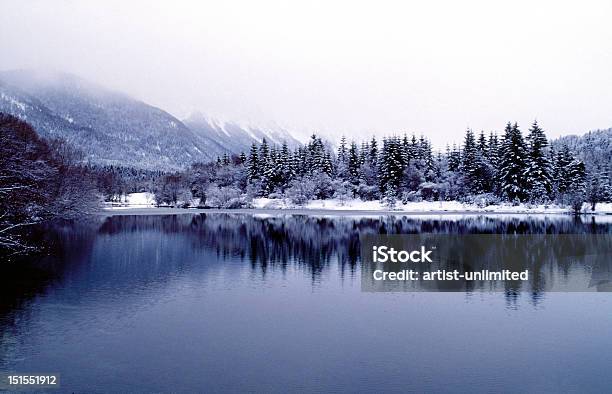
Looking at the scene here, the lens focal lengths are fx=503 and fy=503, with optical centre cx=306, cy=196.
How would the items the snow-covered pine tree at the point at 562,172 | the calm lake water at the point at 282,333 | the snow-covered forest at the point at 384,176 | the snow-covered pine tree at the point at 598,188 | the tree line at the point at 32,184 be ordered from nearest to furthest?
1. the calm lake water at the point at 282,333
2. the tree line at the point at 32,184
3. the snow-covered forest at the point at 384,176
4. the snow-covered pine tree at the point at 598,188
5. the snow-covered pine tree at the point at 562,172

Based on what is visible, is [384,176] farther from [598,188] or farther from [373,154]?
[598,188]

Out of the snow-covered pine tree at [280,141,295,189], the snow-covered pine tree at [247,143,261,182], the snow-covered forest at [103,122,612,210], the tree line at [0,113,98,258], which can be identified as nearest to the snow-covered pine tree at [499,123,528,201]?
the snow-covered forest at [103,122,612,210]

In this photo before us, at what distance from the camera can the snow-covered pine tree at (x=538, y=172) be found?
312ft

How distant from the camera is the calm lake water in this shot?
1585 centimetres

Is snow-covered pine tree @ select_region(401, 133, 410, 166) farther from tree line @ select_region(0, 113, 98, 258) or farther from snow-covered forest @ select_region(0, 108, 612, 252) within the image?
tree line @ select_region(0, 113, 98, 258)

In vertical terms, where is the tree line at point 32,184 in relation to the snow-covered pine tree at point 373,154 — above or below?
below

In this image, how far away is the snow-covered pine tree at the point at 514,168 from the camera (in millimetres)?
95938

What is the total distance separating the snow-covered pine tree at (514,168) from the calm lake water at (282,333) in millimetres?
70490

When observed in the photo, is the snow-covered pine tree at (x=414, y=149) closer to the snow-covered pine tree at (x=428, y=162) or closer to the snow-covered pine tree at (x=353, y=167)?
the snow-covered pine tree at (x=428, y=162)

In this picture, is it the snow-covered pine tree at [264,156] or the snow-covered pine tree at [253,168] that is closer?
the snow-covered pine tree at [264,156]

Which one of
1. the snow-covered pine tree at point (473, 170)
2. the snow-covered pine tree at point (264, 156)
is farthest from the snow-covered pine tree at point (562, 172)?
the snow-covered pine tree at point (264, 156)

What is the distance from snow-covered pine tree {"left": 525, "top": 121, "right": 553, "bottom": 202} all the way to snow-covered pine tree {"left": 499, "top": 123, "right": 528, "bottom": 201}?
1.04 m

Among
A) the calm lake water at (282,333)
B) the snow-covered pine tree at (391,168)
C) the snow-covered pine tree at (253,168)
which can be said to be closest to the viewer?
the calm lake water at (282,333)

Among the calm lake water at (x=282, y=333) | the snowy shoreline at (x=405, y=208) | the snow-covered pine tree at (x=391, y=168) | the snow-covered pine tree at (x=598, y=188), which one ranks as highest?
the snow-covered pine tree at (x=391, y=168)
